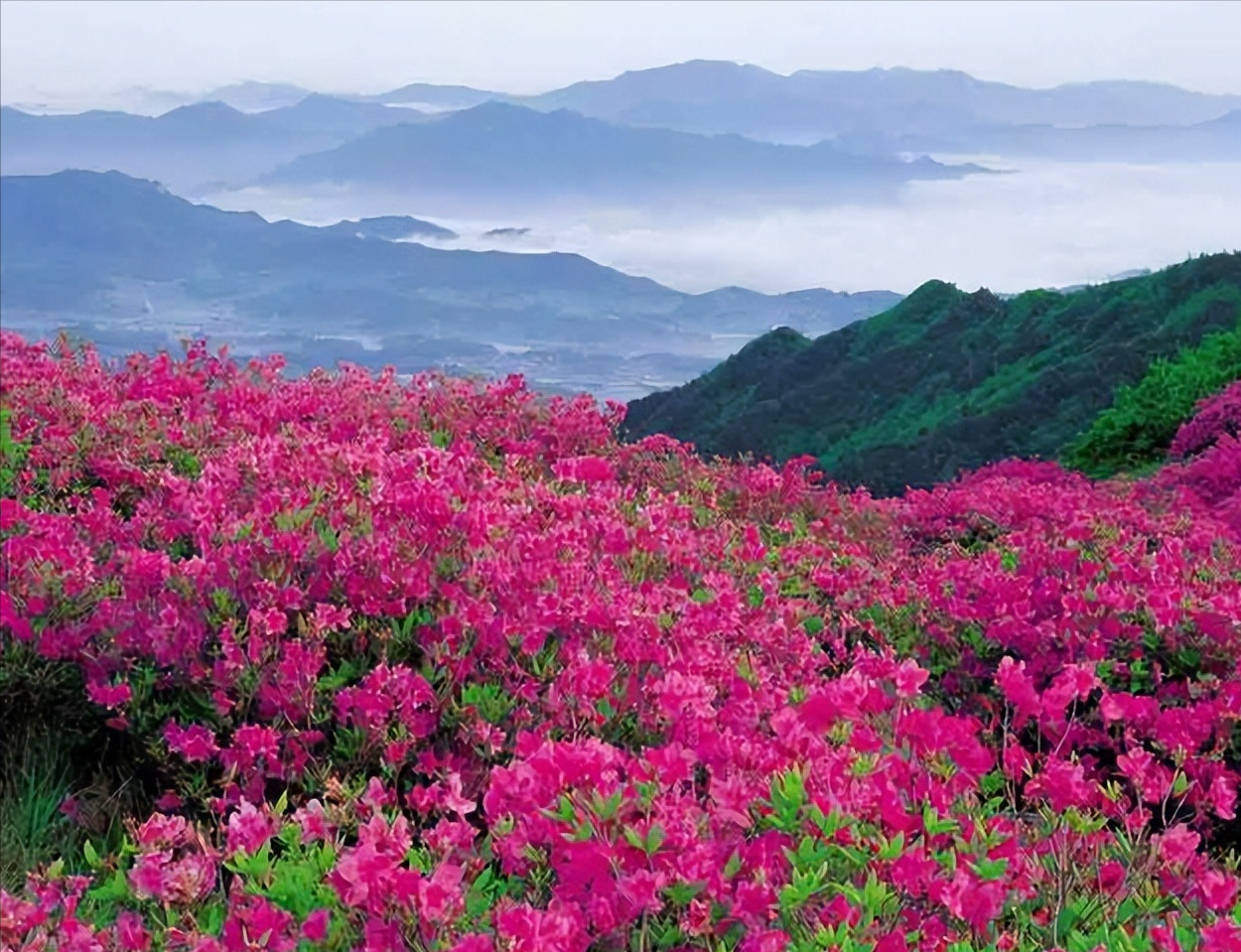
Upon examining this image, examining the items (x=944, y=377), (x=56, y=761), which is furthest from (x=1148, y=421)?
(x=944, y=377)

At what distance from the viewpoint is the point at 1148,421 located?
21.8m

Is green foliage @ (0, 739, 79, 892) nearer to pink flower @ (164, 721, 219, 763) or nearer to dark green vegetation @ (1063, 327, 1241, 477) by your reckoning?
pink flower @ (164, 721, 219, 763)

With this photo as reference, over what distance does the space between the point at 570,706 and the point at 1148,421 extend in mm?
19769

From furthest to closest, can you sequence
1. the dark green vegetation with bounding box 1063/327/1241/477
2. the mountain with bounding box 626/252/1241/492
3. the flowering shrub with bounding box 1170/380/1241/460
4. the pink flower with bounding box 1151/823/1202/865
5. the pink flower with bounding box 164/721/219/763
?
the mountain with bounding box 626/252/1241/492, the dark green vegetation with bounding box 1063/327/1241/477, the flowering shrub with bounding box 1170/380/1241/460, the pink flower with bounding box 164/721/219/763, the pink flower with bounding box 1151/823/1202/865

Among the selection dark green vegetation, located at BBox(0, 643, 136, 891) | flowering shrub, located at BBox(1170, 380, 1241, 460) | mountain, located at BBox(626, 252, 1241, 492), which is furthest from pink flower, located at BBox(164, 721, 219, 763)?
mountain, located at BBox(626, 252, 1241, 492)

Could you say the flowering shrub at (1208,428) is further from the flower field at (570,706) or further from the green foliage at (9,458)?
the green foliage at (9,458)

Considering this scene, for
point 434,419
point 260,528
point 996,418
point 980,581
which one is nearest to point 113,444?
point 434,419

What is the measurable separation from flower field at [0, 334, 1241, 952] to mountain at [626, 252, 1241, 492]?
22.2 m

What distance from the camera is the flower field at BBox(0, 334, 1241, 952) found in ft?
8.63

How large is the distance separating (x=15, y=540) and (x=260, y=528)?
0.99m

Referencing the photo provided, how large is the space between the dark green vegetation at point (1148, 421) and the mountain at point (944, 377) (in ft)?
15.7

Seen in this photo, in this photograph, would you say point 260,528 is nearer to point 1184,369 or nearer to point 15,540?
point 15,540

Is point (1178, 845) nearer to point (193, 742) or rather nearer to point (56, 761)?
point (193, 742)

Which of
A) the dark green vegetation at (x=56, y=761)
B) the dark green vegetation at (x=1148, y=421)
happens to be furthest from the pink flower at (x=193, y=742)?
the dark green vegetation at (x=1148, y=421)
